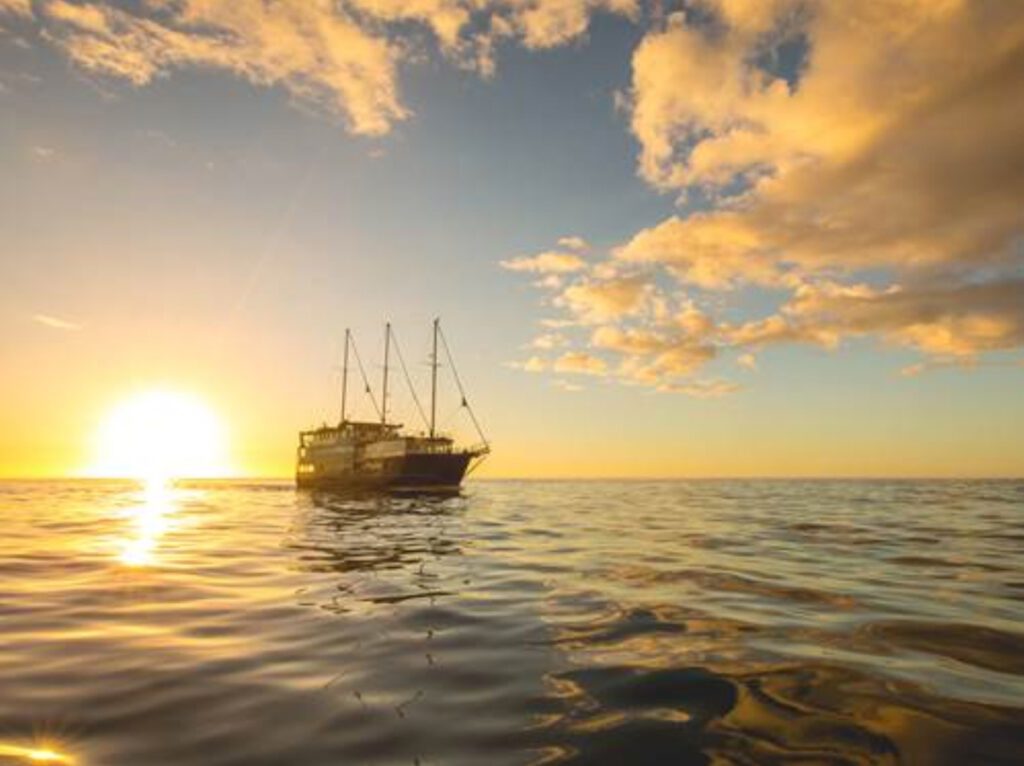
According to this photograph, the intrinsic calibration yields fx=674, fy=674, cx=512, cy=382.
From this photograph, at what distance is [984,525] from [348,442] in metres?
65.2

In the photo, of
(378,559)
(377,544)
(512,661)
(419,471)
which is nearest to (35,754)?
(512,661)

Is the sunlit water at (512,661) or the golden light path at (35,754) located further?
the sunlit water at (512,661)

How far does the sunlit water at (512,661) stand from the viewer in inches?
171

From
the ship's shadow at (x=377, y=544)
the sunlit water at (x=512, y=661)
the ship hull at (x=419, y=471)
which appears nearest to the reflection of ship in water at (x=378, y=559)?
the ship's shadow at (x=377, y=544)

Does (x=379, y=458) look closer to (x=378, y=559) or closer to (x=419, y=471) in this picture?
(x=419, y=471)

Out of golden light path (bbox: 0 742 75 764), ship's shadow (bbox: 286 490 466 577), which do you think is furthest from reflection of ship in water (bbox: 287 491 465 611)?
golden light path (bbox: 0 742 75 764)

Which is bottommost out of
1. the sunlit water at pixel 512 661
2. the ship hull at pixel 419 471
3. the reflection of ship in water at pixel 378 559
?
the sunlit water at pixel 512 661

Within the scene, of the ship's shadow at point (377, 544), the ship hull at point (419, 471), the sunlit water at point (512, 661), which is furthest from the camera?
the ship hull at point (419, 471)

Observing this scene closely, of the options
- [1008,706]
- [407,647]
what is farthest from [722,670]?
[407,647]

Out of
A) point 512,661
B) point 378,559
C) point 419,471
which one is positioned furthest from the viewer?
point 419,471

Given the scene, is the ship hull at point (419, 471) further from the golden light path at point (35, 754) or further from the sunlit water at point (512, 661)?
the golden light path at point (35, 754)

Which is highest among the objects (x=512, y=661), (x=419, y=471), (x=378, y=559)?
(x=419, y=471)

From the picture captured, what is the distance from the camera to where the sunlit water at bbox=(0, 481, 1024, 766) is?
4355mm

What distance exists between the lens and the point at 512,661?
6.40m
